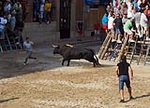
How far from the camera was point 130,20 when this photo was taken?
907 inches

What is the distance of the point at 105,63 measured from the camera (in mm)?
22844

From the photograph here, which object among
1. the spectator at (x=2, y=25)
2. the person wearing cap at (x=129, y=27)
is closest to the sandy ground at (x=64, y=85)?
the person wearing cap at (x=129, y=27)

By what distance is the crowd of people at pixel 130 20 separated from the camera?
A: 2302 centimetres

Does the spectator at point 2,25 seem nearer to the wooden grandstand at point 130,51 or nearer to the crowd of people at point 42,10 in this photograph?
the crowd of people at point 42,10

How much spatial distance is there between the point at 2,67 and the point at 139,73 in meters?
5.70

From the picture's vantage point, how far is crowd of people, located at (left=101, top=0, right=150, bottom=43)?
23016 mm

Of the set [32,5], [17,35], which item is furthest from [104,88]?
[32,5]

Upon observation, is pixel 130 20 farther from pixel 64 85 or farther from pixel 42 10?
pixel 42 10

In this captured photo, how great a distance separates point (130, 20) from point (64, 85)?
7427 millimetres

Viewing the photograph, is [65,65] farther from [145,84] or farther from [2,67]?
[145,84]

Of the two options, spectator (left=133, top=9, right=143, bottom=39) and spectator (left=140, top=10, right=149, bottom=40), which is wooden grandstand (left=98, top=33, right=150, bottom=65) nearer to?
spectator (left=133, top=9, right=143, bottom=39)

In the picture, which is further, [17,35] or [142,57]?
[17,35]

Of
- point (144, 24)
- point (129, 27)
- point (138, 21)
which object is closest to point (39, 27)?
point (129, 27)

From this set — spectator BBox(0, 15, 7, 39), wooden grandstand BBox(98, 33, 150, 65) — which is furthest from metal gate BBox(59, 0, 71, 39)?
wooden grandstand BBox(98, 33, 150, 65)
